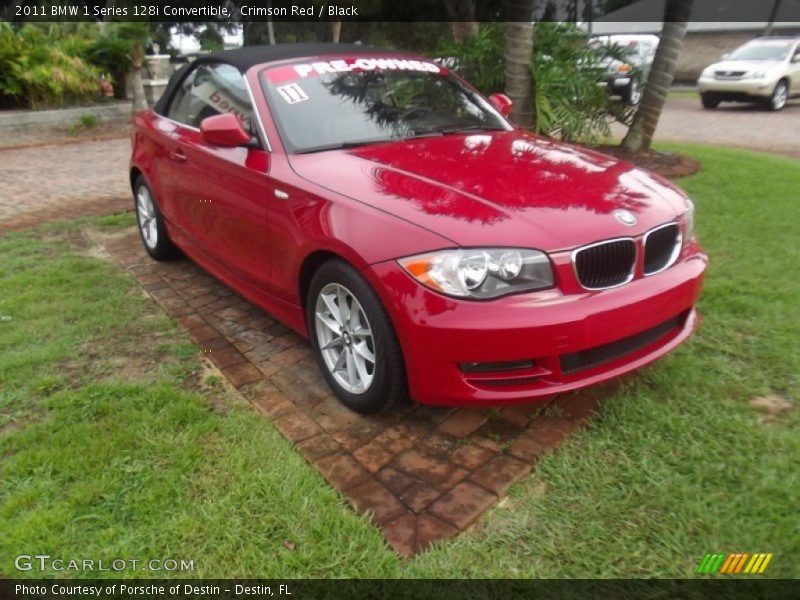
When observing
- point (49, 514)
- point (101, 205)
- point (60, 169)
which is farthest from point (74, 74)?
point (49, 514)

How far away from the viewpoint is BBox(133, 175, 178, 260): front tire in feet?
16.1

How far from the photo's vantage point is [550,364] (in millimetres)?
2500

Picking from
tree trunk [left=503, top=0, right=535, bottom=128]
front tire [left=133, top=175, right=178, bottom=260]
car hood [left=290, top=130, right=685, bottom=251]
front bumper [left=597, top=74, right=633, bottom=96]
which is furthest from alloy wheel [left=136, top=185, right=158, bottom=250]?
front bumper [left=597, top=74, right=633, bottom=96]

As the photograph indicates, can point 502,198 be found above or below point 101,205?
above

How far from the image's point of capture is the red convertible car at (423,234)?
2.45 metres

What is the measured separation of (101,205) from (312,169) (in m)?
5.03

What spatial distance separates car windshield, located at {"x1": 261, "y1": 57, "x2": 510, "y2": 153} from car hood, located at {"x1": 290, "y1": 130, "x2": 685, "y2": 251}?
15 cm

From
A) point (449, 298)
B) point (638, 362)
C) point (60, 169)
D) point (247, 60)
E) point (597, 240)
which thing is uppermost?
point (247, 60)

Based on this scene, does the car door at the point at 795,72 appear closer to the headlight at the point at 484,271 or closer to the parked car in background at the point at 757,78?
the parked car in background at the point at 757,78

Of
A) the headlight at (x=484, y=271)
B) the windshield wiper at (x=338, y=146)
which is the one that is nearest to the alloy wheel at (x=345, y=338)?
the headlight at (x=484, y=271)

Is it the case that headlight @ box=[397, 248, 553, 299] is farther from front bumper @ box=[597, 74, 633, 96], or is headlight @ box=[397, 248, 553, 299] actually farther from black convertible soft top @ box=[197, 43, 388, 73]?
front bumper @ box=[597, 74, 633, 96]

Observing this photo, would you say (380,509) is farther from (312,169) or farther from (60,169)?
(60,169)

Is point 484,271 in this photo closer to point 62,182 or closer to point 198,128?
point 198,128

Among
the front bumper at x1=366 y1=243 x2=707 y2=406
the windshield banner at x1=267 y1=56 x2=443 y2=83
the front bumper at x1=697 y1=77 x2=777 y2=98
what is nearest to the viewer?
the front bumper at x1=366 y1=243 x2=707 y2=406
